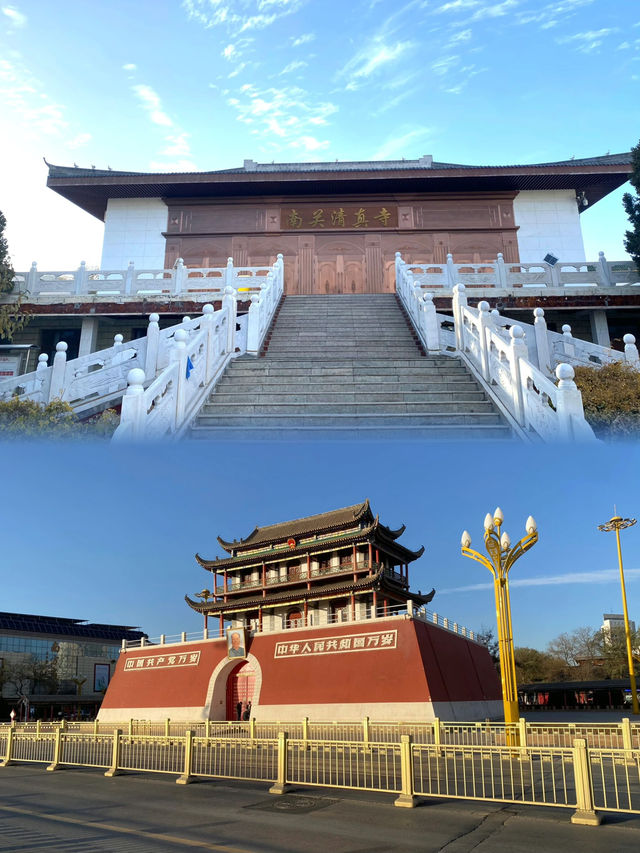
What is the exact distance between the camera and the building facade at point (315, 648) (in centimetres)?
1516

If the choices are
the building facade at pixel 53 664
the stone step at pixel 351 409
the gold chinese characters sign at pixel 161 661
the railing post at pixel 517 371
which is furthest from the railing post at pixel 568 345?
the building facade at pixel 53 664

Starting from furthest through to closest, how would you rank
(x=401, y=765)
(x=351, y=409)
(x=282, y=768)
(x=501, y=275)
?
(x=501, y=275) → (x=351, y=409) → (x=282, y=768) → (x=401, y=765)

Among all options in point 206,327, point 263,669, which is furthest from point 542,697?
point 206,327

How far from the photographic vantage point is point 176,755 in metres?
9.30

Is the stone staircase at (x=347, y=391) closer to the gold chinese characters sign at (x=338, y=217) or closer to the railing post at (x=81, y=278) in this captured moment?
the railing post at (x=81, y=278)

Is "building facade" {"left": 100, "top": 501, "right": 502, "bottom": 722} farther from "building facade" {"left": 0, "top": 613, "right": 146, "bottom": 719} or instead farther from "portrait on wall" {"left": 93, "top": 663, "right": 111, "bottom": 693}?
"portrait on wall" {"left": 93, "top": 663, "right": 111, "bottom": 693}

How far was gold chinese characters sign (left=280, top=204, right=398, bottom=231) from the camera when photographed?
18.6m

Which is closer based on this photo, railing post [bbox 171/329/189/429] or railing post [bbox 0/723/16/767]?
railing post [bbox 171/329/189/429]

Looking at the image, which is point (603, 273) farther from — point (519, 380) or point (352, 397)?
point (352, 397)

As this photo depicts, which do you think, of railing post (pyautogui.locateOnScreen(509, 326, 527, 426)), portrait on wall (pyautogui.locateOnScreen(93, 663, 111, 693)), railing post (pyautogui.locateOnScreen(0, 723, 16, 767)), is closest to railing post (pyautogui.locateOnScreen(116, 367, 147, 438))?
railing post (pyautogui.locateOnScreen(509, 326, 527, 426))

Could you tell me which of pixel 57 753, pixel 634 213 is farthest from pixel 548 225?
pixel 57 753

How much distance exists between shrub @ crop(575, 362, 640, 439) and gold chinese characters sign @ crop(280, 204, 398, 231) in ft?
36.8

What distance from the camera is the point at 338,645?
643 inches

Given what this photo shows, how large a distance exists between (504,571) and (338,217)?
42.3 feet
